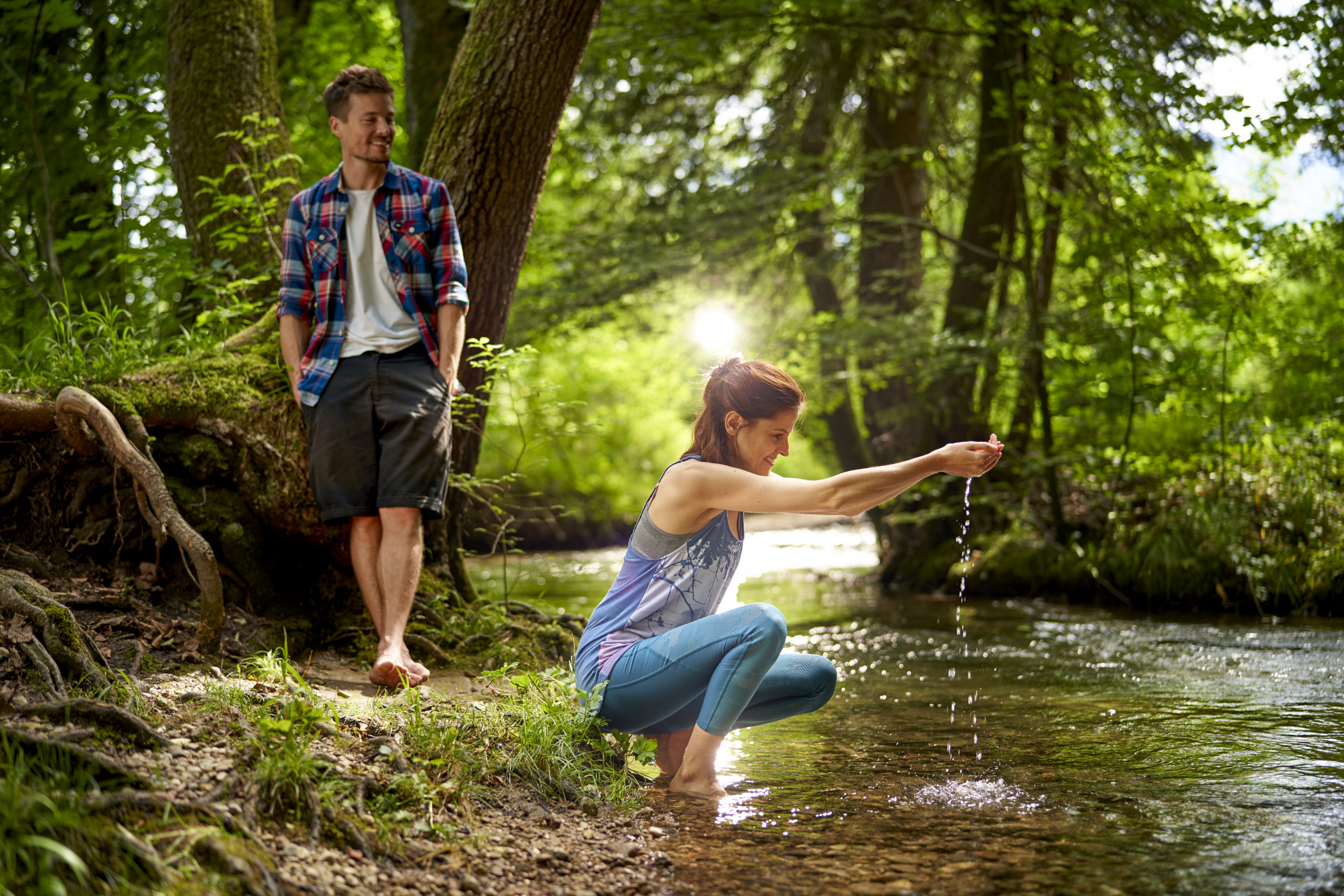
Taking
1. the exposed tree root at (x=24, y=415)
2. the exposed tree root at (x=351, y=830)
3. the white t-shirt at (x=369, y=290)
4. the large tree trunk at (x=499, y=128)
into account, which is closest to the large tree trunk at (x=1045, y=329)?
the large tree trunk at (x=499, y=128)

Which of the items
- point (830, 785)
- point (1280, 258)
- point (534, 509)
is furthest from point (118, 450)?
point (1280, 258)

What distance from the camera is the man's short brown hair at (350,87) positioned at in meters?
3.90

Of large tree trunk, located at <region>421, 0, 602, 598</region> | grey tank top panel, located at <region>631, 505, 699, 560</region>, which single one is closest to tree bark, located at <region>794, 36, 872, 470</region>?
large tree trunk, located at <region>421, 0, 602, 598</region>

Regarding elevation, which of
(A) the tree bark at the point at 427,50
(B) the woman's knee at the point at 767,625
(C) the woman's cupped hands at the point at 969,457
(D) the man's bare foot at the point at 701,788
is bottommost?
(D) the man's bare foot at the point at 701,788

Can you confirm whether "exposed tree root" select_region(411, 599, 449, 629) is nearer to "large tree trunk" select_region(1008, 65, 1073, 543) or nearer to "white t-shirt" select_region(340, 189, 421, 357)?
"white t-shirt" select_region(340, 189, 421, 357)

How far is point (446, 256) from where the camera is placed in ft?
13.4

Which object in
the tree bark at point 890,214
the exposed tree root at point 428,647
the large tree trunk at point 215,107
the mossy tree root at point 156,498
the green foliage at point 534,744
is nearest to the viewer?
the green foliage at point 534,744

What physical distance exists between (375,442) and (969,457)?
2.24 metres

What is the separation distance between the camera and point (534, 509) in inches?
213

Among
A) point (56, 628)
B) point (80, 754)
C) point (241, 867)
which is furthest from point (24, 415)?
point (241, 867)

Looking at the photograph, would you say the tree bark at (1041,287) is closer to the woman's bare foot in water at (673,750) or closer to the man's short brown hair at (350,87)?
the woman's bare foot in water at (673,750)

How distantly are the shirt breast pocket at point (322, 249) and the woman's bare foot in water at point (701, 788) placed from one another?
2402mm

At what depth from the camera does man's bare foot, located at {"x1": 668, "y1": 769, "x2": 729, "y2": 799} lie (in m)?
3.21

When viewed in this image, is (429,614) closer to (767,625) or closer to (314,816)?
(767,625)
